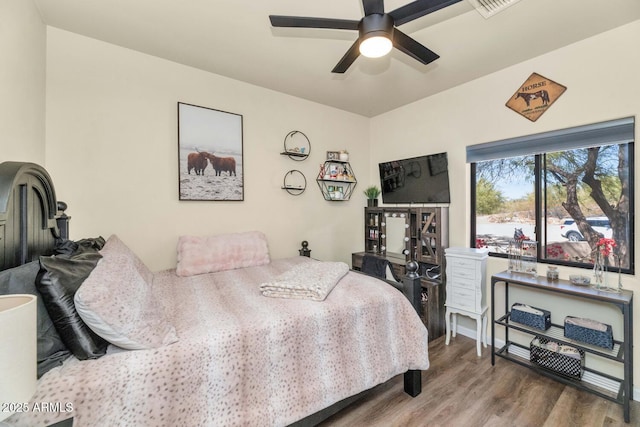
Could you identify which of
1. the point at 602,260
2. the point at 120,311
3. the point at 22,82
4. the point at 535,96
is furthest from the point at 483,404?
the point at 22,82

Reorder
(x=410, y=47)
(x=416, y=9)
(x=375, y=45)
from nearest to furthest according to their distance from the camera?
(x=416, y=9) → (x=375, y=45) → (x=410, y=47)

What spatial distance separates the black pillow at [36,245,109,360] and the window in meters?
3.22

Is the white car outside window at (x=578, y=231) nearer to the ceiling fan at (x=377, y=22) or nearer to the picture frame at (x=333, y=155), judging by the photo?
the ceiling fan at (x=377, y=22)

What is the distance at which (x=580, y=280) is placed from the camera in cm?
216

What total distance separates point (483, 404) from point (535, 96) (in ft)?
8.45

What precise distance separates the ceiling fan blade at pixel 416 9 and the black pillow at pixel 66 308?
1941mm

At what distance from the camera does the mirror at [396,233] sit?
3370 mm

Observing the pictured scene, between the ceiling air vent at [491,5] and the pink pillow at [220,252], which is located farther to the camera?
the pink pillow at [220,252]

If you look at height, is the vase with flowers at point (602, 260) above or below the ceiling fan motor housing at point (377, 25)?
below

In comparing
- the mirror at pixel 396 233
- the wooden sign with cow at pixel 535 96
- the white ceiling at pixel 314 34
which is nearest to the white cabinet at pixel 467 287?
the mirror at pixel 396 233

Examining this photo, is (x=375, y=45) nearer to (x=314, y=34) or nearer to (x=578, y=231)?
(x=314, y=34)

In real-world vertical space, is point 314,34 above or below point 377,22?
above

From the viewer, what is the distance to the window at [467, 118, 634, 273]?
6.99 feet

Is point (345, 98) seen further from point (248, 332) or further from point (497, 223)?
point (248, 332)
